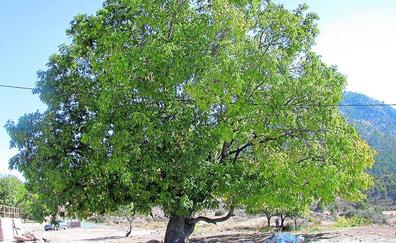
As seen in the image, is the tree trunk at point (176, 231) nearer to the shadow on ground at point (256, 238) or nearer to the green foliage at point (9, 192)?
the shadow on ground at point (256, 238)

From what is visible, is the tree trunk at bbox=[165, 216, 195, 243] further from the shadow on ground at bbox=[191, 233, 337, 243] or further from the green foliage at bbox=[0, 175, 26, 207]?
the green foliage at bbox=[0, 175, 26, 207]

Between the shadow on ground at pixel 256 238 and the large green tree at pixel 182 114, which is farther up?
the large green tree at pixel 182 114

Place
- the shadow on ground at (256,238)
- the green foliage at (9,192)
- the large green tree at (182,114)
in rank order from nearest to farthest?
the large green tree at (182,114)
the shadow on ground at (256,238)
the green foliage at (9,192)

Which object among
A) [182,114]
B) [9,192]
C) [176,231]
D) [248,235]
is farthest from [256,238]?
[9,192]

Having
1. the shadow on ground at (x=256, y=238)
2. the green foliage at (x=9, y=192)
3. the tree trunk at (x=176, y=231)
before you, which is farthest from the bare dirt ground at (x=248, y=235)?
the green foliage at (x=9, y=192)

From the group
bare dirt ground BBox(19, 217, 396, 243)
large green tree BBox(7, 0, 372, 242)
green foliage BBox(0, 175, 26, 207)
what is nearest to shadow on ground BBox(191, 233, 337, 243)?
bare dirt ground BBox(19, 217, 396, 243)

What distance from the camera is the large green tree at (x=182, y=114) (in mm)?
17969

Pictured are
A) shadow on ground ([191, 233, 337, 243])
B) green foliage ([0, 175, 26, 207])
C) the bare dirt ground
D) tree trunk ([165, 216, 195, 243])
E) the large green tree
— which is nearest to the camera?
the large green tree

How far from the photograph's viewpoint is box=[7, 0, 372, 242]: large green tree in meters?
18.0

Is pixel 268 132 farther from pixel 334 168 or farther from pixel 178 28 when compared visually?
pixel 178 28

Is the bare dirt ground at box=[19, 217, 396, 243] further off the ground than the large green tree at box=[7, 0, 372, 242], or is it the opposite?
the large green tree at box=[7, 0, 372, 242]

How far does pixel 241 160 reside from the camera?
19.8m

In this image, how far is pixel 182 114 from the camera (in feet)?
62.4

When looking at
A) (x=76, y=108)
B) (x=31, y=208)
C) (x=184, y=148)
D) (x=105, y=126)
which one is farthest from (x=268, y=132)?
(x=31, y=208)
